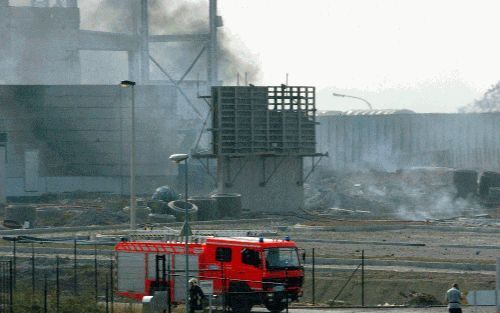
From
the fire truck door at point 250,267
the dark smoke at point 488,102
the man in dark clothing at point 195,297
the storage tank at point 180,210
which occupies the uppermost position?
the dark smoke at point 488,102

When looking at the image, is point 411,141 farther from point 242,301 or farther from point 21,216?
point 242,301

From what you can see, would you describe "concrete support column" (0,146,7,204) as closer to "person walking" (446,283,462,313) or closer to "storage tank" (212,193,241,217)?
"storage tank" (212,193,241,217)

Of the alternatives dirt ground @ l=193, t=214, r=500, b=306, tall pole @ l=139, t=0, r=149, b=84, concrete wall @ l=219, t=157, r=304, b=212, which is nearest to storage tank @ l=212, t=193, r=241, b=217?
dirt ground @ l=193, t=214, r=500, b=306

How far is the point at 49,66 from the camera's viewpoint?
409 ft

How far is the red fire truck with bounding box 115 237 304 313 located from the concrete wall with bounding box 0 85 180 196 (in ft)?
211

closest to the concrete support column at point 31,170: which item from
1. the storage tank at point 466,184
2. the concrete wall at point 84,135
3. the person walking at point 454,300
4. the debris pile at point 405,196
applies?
the concrete wall at point 84,135

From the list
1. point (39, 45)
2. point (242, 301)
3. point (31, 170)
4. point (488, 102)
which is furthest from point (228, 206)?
point (488, 102)

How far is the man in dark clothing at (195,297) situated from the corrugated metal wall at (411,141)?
270 ft

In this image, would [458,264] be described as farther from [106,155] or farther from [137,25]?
[137,25]

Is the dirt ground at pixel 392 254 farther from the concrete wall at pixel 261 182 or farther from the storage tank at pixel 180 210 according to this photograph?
the concrete wall at pixel 261 182

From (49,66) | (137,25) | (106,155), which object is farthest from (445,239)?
(137,25)

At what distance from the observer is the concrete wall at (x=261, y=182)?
78812 mm

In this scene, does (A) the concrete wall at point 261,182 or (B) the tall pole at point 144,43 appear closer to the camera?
(A) the concrete wall at point 261,182

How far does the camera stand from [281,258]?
3369cm
